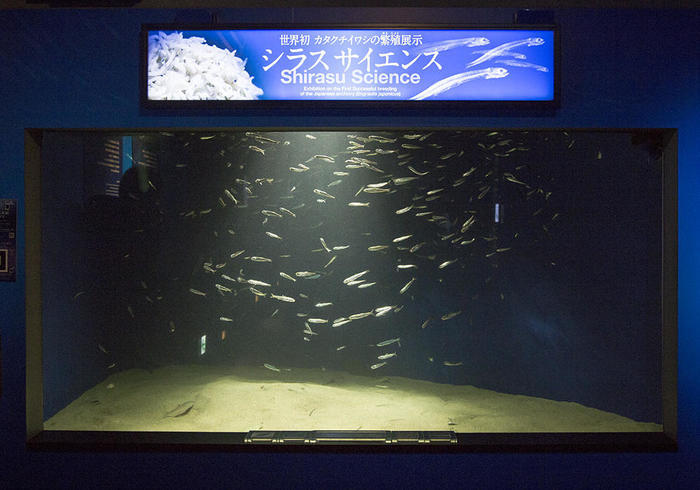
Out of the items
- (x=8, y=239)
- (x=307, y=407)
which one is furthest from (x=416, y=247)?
(x=8, y=239)

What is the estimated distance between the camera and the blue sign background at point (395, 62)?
3018mm

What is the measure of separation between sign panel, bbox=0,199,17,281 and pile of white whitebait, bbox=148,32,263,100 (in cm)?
134

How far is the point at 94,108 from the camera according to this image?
3.10 m

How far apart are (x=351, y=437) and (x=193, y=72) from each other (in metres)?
2.86

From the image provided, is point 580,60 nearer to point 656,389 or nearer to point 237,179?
point 656,389

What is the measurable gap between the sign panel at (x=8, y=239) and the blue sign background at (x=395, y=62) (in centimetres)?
173

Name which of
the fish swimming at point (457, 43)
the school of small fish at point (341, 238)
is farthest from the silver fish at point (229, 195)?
the fish swimming at point (457, 43)

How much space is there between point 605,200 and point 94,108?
4.71 metres

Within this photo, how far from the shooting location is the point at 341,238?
570 cm

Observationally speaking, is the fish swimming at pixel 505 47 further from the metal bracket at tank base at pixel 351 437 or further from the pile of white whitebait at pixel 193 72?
the metal bracket at tank base at pixel 351 437

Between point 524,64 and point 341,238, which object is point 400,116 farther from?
point 341,238

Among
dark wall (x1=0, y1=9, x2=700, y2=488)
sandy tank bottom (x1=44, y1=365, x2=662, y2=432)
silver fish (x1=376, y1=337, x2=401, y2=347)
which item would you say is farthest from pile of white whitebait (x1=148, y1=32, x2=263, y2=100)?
silver fish (x1=376, y1=337, x2=401, y2=347)

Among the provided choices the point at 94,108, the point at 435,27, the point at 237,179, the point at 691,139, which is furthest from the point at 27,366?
the point at 691,139

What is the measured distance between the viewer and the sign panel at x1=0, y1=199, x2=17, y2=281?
125 inches
